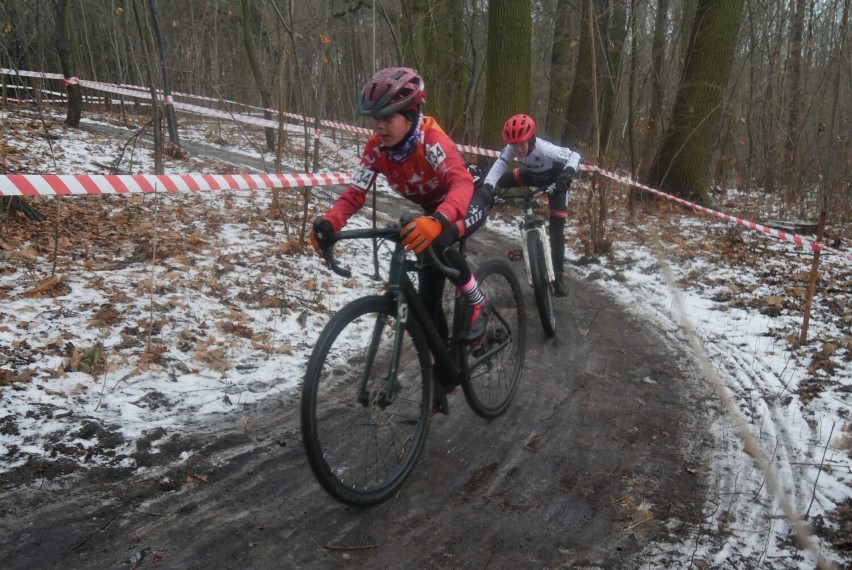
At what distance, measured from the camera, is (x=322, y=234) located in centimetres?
328

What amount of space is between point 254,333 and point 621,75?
7.66 metres

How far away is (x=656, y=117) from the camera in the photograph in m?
12.2

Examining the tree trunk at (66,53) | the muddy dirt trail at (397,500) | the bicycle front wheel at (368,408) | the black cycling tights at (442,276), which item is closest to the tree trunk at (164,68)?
the tree trunk at (66,53)

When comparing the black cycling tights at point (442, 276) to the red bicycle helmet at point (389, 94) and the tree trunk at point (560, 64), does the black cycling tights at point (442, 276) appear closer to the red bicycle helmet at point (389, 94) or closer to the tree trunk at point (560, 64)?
the red bicycle helmet at point (389, 94)

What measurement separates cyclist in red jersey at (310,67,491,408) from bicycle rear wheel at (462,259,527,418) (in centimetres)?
33

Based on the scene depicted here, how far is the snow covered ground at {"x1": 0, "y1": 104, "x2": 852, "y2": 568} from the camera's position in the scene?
3643mm

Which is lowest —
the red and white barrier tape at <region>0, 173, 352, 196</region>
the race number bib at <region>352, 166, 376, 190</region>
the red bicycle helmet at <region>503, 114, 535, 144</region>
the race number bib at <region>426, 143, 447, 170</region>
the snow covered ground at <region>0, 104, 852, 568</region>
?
the snow covered ground at <region>0, 104, 852, 568</region>

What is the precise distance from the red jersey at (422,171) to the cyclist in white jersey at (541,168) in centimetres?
213

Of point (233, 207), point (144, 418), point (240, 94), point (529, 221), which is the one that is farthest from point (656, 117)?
point (240, 94)

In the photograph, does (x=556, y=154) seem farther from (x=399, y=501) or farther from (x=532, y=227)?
(x=399, y=501)

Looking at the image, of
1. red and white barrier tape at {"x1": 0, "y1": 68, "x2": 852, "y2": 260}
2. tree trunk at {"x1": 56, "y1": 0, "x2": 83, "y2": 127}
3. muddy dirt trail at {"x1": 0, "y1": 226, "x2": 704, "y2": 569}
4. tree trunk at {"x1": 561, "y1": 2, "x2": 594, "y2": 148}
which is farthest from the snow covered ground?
tree trunk at {"x1": 561, "y1": 2, "x2": 594, "y2": 148}

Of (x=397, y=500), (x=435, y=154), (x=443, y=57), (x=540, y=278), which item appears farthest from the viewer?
(x=443, y=57)

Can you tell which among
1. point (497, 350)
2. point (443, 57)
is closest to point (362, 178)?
point (497, 350)

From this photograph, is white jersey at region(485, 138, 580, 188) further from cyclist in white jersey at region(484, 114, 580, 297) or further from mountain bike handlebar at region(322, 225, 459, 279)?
mountain bike handlebar at region(322, 225, 459, 279)
